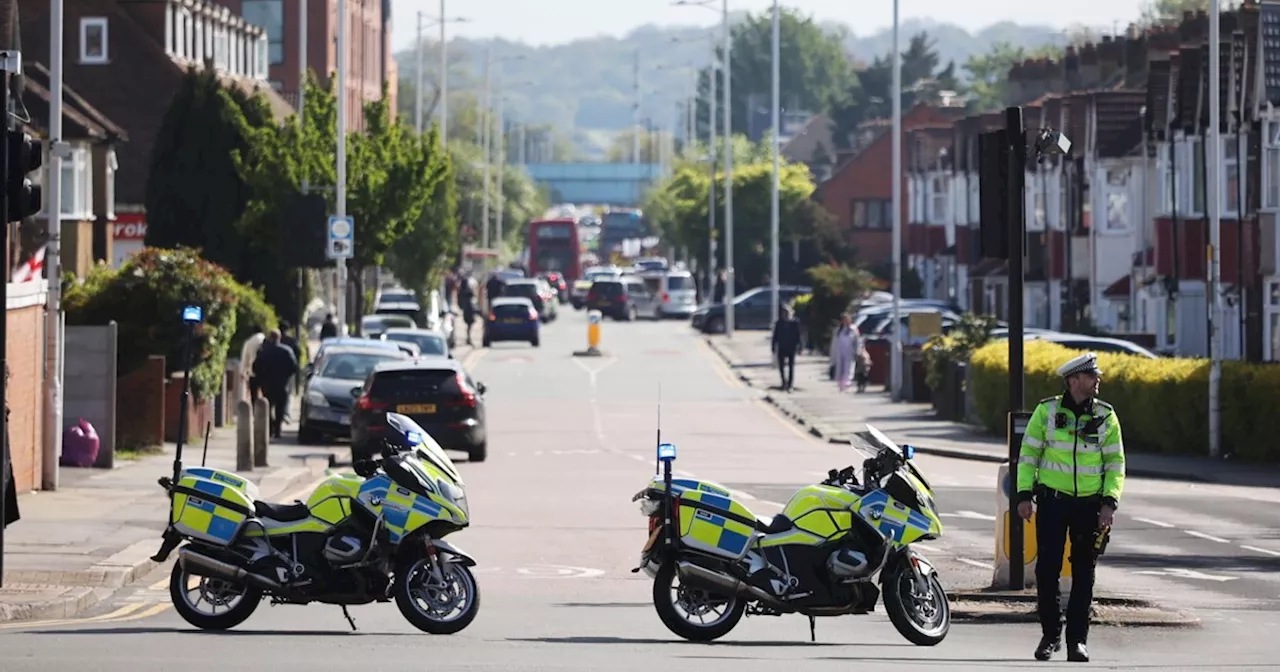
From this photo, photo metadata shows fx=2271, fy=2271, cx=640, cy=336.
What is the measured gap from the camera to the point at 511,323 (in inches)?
2768

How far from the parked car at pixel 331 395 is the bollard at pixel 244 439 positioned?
5.23 m

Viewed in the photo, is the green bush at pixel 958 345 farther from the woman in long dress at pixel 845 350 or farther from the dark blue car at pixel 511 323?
the dark blue car at pixel 511 323

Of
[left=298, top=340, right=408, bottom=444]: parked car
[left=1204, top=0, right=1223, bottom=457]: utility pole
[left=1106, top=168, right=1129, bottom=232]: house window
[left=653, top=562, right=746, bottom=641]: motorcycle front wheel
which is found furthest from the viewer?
[left=1106, top=168, right=1129, bottom=232]: house window

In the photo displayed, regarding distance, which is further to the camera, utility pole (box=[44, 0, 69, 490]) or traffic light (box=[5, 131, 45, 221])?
utility pole (box=[44, 0, 69, 490])

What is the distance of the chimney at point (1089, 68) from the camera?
230ft

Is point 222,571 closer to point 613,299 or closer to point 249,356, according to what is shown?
point 249,356

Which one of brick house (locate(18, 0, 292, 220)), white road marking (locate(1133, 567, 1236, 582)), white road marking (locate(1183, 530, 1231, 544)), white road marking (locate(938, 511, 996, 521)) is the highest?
brick house (locate(18, 0, 292, 220))

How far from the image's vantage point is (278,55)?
9162 centimetres

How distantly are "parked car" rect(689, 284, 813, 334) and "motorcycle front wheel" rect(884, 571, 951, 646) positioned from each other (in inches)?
2637

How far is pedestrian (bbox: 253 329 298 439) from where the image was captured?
35.2 metres

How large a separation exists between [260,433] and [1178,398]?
13.4 meters

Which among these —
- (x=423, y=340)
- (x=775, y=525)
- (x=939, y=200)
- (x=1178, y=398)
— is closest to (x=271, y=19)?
(x=939, y=200)

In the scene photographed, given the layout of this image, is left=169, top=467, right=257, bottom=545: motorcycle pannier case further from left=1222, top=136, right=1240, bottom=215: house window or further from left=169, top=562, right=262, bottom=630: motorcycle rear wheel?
left=1222, top=136, right=1240, bottom=215: house window

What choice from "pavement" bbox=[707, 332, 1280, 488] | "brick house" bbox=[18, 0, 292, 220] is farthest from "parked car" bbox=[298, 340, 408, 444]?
"brick house" bbox=[18, 0, 292, 220]
